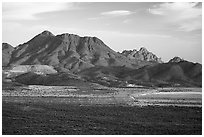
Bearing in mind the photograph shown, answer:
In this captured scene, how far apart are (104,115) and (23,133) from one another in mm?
16809

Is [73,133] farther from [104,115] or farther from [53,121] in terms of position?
[104,115]

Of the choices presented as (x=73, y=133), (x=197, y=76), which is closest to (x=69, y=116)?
(x=73, y=133)

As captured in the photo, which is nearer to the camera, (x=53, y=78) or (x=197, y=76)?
(x=53, y=78)

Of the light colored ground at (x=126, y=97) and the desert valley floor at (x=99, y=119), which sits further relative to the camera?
the light colored ground at (x=126, y=97)

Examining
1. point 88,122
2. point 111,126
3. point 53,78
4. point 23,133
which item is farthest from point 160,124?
point 53,78

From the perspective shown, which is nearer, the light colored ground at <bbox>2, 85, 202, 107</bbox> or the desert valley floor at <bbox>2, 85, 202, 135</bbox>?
the desert valley floor at <bbox>2, 85, 202, 135</bbox>

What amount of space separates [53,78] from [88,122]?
121 meters

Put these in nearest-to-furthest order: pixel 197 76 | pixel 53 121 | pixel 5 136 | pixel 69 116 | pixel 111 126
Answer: pixel 5 136 → pixel 111 126 → pixel 53 121 → pixel 69 116 → pixel 197 76

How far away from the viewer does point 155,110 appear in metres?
60.7

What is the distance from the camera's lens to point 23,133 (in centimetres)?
4212

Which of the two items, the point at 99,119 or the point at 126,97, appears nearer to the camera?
the point at 99,119

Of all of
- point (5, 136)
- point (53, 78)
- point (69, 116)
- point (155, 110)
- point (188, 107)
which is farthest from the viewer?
point (53, 78)

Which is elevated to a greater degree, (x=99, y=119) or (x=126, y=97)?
(x=126, y=97)

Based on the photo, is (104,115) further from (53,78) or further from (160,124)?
(53,78)
